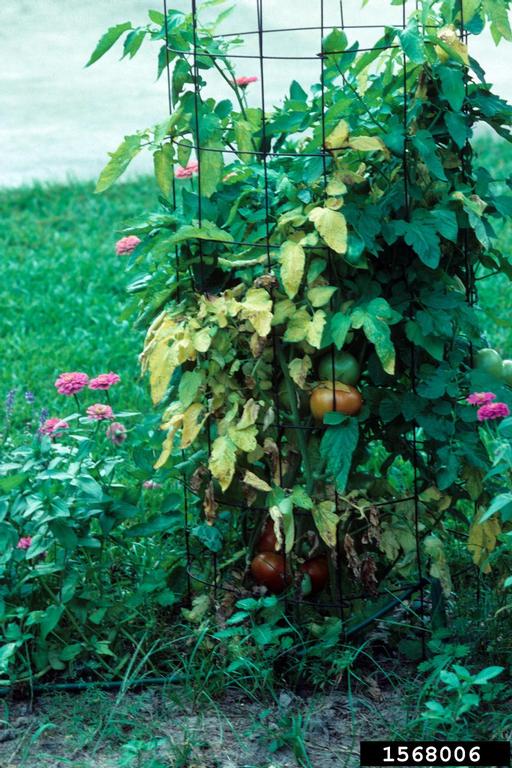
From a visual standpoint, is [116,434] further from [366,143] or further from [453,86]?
[453,86]

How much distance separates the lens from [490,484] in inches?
121

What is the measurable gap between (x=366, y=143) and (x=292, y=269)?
352 mm

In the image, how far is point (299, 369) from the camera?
2.81m

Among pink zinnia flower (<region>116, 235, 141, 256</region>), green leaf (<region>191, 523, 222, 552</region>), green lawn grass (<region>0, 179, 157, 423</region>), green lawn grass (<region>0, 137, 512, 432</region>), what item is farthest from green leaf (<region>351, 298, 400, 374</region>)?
green lawn grass (<region>0, 137, 512, 432</region>)

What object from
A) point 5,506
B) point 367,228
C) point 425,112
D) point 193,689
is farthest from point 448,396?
point 5,506

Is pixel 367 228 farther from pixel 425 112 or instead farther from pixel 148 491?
pixel 148 491

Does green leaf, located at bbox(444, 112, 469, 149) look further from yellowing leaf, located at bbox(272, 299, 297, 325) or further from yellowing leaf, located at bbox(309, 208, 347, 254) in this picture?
yellowing leaf, located at bbox(272, 299, 297, 325)

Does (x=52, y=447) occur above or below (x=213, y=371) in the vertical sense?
below

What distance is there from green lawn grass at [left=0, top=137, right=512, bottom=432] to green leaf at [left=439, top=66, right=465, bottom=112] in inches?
98.6

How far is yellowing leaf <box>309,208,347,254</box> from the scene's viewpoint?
8.55 ft

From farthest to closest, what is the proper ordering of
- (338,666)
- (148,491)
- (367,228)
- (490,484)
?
1. (148,491)
2. (490,484)
3. (338,666)
4. (367,228)

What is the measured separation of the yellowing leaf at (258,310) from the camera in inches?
106

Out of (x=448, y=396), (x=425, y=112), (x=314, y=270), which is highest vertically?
(x=425, y=112)

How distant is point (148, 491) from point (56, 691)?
3.82ft
